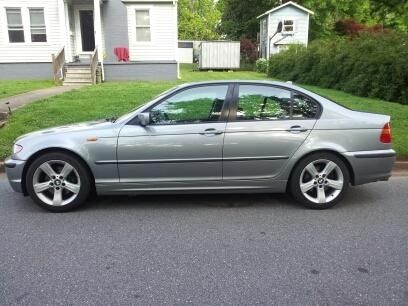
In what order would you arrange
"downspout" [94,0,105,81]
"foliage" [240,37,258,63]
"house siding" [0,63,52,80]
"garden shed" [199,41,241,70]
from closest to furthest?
"downspout" [94,0,105,81], "house siding" [0,63,52,80], "garden shed" [199,41,241,70], "foliage" [240,37,258,63]

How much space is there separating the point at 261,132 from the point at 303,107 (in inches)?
25.4

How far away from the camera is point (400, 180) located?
6.23 meters

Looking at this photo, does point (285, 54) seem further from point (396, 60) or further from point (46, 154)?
point (46, 154)

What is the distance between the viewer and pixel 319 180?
16.3 ft

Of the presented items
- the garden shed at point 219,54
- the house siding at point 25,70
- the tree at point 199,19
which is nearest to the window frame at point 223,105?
the house siding at point 25,70

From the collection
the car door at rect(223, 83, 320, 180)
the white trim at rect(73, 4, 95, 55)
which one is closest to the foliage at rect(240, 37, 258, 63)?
the white trim at rect(73, 4, 95, 55)

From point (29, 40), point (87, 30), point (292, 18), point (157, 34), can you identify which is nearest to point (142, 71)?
point (157, 34)

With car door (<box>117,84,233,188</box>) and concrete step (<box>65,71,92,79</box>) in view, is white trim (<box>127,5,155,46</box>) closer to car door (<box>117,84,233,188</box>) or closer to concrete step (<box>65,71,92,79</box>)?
concrete step (<box>65,71,92,79</box>)

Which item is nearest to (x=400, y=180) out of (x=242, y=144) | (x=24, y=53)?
(x=242, y=144)

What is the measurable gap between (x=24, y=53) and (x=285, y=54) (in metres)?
12.5

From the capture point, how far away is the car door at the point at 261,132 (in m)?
4.86

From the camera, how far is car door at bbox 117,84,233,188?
15.8ft

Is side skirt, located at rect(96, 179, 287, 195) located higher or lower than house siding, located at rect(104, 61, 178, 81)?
lower

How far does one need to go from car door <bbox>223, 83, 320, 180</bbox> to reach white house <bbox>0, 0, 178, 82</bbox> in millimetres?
14429
